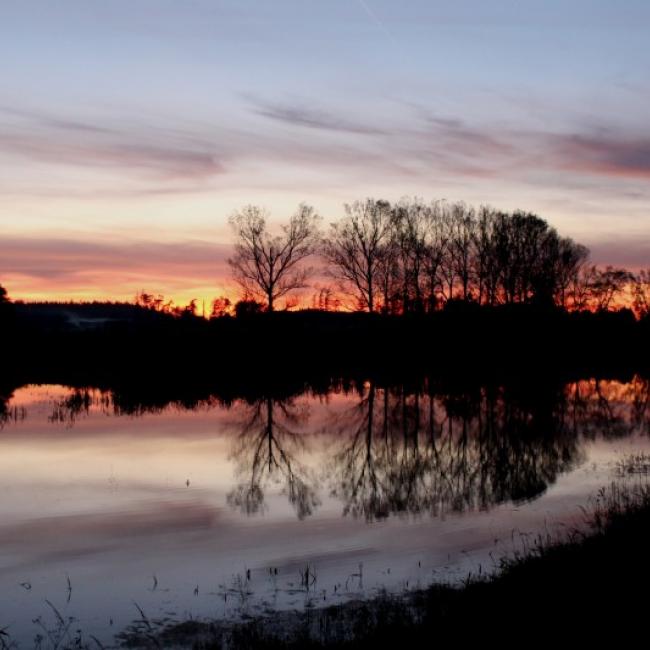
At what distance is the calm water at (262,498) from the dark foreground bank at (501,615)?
2.36 feet

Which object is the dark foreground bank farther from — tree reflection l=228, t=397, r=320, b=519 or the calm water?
tree reflection l=228, t=397, r=320, b=519

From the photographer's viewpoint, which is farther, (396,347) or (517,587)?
(396,347)

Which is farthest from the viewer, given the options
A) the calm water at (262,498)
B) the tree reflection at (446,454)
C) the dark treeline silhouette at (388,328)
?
the dark treeline silhouette at (388,328)

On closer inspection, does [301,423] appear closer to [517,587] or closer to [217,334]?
[517,587]

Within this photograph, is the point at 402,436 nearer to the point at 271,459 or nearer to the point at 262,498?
the point at 271,459

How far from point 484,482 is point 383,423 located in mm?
10687

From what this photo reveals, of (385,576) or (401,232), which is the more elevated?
(401,232)

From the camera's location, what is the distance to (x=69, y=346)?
53188 millimetres

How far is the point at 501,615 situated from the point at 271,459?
13.3m

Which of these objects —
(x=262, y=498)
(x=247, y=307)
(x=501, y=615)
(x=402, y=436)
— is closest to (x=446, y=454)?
(x=402, y=436)

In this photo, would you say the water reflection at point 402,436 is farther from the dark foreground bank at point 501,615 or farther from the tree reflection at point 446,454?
the dark foreground bank at point 501,615

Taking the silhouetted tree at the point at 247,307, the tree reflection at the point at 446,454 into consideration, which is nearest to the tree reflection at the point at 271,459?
the tree reflection at the point at 446,454

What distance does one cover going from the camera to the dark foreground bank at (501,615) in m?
7.68

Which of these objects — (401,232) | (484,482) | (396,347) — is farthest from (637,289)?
(484,482)
